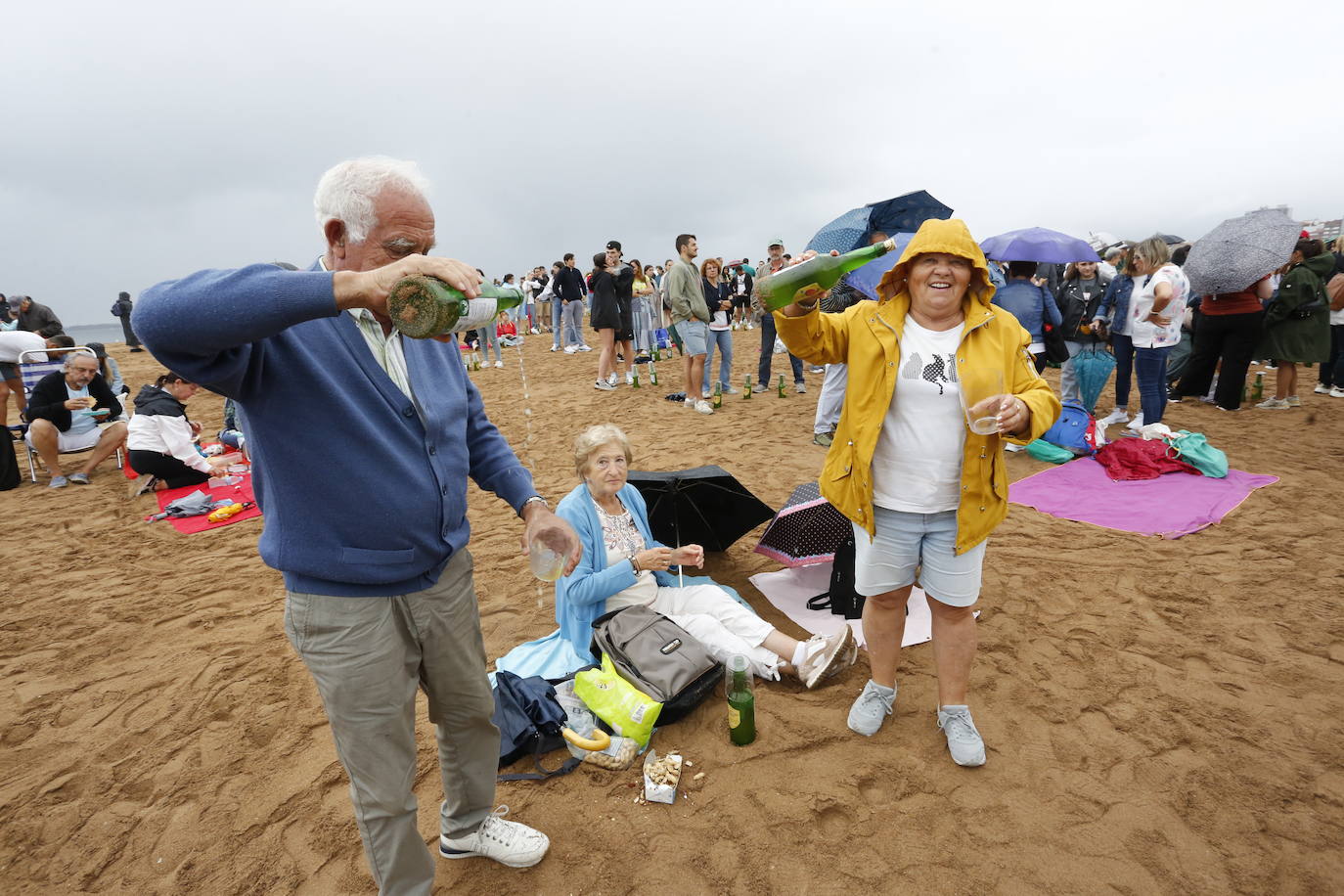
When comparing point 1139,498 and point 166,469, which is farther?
point 166,469

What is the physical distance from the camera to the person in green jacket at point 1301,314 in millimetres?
7137

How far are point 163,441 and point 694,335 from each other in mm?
6411

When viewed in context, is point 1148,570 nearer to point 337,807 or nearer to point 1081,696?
point 1081,696

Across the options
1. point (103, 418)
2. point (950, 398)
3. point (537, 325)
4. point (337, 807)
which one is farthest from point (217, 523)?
point (537, 325)

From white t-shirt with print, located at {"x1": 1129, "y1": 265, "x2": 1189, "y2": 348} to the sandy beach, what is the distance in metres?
1.94

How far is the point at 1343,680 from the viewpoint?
3.03 metres

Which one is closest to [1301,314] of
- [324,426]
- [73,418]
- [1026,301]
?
[1026,301]

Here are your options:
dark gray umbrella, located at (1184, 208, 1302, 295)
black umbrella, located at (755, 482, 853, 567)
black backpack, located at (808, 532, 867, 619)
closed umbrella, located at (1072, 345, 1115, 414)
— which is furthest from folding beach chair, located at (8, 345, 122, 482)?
dark gray umbrella, located at (1184, 208, 1302, 295)

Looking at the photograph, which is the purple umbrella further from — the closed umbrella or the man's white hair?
the man's white hair

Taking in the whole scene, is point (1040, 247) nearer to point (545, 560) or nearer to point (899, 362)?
point (899, 362)

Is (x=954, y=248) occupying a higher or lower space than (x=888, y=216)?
lower

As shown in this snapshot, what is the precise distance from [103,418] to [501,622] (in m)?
7.62

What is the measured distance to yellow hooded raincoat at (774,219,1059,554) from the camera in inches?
89.6

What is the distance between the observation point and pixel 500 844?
229cm
